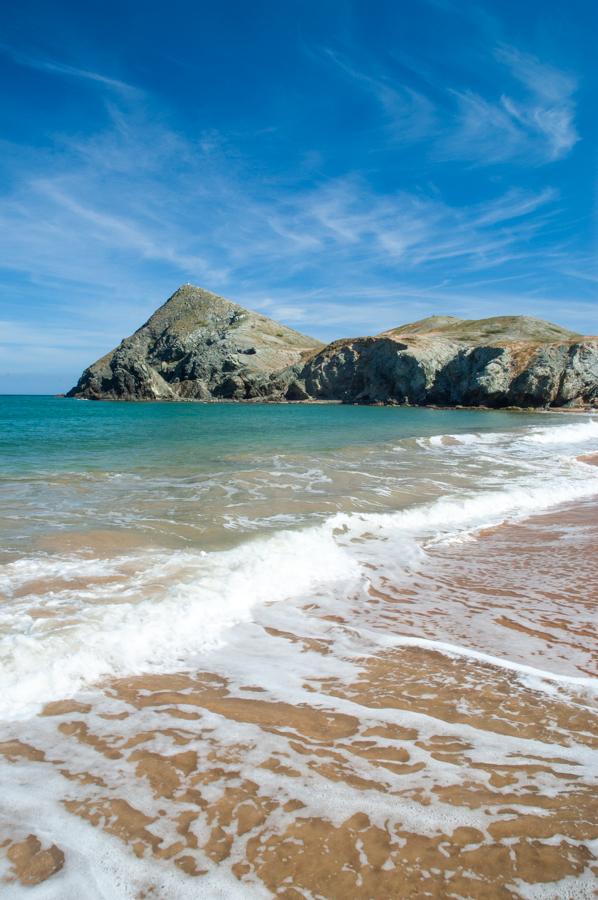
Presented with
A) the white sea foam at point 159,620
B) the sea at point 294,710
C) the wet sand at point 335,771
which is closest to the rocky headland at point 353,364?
the sea at point 294,710

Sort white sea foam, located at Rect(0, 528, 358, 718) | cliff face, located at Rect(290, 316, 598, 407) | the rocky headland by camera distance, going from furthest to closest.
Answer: the rocky headland < cliff face, located at Rect(290, 316, 598, 407) < white sea foam, located at Rect(0, 528, 358, 718)

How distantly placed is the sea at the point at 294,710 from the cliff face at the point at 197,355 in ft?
319

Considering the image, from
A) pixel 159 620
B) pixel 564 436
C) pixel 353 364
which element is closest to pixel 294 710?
pixel 159 620

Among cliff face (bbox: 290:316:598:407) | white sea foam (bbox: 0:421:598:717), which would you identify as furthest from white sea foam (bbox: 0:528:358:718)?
cliff face (bbox: 290:316:598:407)

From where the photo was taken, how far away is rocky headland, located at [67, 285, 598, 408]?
7688 centimetres

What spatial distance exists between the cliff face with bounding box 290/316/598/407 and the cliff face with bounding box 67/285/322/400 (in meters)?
13.5

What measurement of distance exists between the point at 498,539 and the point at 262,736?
6.76 meters

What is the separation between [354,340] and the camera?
345ft

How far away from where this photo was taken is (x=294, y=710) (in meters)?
3.65

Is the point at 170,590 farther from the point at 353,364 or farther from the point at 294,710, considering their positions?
the point at 353,364

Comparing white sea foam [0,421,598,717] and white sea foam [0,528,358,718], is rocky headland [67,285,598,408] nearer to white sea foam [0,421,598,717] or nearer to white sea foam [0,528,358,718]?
white sea foam [0,421,598,717]

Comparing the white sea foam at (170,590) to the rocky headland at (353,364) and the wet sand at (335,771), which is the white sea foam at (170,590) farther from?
the rocky headland at (353,364)

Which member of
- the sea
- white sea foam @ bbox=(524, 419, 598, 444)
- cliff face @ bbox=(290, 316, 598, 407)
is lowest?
the sea

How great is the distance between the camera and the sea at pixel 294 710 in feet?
7.77
